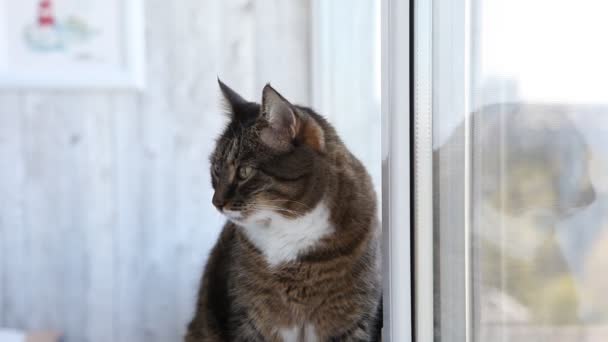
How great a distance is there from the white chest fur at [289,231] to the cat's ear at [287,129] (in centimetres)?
11

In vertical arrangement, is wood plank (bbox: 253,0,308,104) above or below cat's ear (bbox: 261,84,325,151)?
above

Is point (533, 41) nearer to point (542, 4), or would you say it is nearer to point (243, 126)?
point (542, 4)

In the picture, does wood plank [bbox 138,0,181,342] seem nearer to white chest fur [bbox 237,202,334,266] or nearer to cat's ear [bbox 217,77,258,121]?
cat's ear [bbox 217,77,258,121]

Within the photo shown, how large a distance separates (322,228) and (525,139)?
0.51 m

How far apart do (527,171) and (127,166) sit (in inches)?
73.0

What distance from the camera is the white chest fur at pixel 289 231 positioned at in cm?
101

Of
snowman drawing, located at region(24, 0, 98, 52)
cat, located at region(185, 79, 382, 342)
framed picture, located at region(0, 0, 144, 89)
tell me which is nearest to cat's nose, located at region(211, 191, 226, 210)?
cat, located at region(185, 79, 382, 342)

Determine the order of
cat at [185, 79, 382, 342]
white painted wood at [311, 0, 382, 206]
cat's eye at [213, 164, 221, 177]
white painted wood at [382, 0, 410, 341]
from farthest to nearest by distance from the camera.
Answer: white painted wood at [311, 0, 382, 206] → cat's eye at [213, 164, 221, 177] → cat at [185, 79, 382, 342] → white painted wood at [382, 0, 410, 341]

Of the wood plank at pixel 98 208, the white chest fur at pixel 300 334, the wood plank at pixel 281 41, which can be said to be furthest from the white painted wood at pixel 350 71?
the wood plank at pixel 98 208

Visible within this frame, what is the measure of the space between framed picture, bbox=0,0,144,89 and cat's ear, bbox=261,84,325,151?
49.7 inches

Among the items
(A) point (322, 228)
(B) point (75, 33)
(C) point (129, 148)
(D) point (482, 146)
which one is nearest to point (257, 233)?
(A) point (322, 228)

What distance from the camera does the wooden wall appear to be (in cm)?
217

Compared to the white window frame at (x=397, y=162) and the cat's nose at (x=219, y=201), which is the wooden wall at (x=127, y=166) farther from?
the white window frame at (x=397, y=162)

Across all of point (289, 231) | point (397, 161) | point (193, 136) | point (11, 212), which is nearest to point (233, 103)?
point (289, 231)
